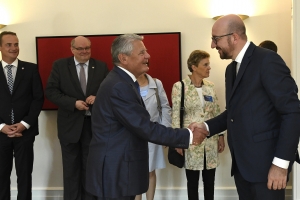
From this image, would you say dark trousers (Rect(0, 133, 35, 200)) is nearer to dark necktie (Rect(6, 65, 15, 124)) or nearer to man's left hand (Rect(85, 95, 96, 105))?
dark necktie (Rect(6, 65, 15, 124))

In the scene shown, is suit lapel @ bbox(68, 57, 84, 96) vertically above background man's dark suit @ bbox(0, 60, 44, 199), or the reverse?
suit lapel @ bbox(68, 57, 84, 96)

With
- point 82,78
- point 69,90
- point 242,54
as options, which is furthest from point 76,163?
point 242,54

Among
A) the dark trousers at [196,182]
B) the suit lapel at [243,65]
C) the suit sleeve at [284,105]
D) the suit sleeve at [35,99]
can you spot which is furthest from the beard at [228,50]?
the suit sleeve at [35,99]

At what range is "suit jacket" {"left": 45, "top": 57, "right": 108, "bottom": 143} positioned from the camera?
351 cm

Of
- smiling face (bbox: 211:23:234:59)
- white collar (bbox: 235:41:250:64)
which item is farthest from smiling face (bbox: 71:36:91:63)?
white collar (bbox: 235:41:250:64)

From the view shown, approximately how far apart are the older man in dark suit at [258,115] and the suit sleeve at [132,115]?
0.45m

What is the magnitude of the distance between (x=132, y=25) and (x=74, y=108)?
1283 millimetres

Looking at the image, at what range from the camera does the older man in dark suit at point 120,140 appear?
2.04 m

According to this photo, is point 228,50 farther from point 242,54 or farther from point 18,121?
point 18,121

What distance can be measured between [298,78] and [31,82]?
273 cm

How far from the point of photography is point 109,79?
214 cm

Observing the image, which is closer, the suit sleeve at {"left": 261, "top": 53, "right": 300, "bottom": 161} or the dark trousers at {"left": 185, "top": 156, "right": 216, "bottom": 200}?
the suit sleeve at {"left": 261, "top": 53, "right": 300, "bottom": 161}

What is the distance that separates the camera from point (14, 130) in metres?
3.37

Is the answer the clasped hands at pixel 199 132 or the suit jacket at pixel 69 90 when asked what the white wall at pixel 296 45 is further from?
the suit jacket at pixel 69 90
